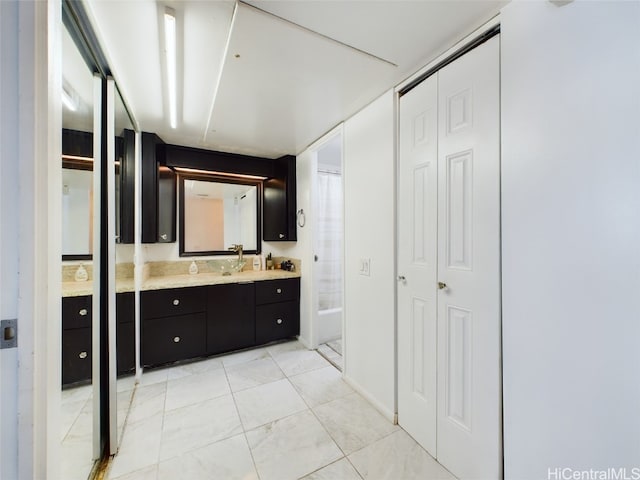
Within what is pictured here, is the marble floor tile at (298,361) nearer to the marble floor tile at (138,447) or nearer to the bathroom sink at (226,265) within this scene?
the marble floor tile at (138,447)

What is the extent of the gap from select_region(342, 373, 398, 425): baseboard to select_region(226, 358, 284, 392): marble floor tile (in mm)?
653

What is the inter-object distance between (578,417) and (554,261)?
1.86 ft

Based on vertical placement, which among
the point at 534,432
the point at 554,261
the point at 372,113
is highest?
the point at 372,113

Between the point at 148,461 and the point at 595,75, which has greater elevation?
the point at 595,75

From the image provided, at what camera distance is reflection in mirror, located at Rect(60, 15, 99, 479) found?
998 millimetres

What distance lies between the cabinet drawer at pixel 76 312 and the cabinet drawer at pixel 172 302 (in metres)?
1.22

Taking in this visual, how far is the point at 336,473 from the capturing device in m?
1.41

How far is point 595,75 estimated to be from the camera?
88 cm

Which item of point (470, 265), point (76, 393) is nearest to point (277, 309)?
point (76, 393)

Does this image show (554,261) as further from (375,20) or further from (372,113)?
(372,113)

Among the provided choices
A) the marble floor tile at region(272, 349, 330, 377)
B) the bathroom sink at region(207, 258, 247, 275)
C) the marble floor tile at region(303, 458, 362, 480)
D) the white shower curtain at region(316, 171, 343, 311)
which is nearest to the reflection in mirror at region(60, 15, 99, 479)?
the marble floor tile at region(303, 458, 362, 480)

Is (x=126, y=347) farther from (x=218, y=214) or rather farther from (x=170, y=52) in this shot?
(x=170, y=52)

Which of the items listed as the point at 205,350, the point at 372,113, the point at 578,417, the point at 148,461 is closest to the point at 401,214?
the point at 372,113

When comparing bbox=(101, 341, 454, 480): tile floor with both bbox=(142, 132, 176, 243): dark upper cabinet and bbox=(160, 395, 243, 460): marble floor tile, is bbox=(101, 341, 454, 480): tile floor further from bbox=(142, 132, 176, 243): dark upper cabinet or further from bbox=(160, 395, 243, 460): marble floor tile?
bbox=(142, 132, 176, 243): dark upper cabinet
